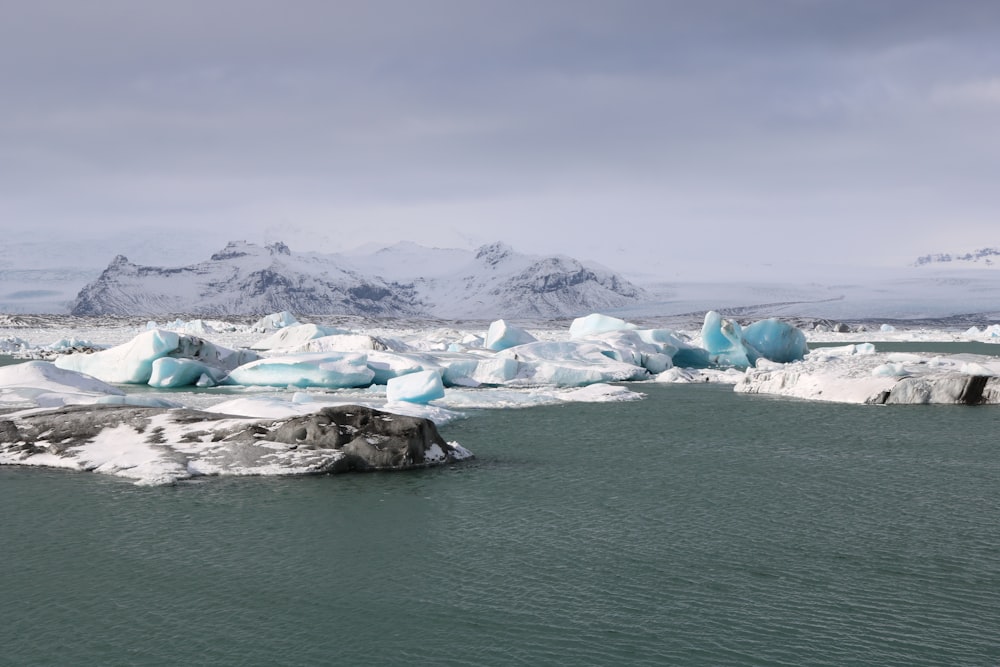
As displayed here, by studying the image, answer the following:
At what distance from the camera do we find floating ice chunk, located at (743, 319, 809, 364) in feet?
118

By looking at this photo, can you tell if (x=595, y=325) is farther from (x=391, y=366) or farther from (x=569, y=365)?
(x=391, y=366)

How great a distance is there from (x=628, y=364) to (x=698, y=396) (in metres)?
5.46

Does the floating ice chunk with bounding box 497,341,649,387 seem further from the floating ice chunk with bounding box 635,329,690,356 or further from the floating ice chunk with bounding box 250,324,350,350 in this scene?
the floating ice chunk with bounding box 250,324,350,350

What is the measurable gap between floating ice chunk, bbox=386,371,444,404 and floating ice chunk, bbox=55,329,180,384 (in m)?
10.3

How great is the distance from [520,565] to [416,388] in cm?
1266

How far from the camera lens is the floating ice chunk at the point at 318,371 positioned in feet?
86.2

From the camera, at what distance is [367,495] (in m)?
11.0

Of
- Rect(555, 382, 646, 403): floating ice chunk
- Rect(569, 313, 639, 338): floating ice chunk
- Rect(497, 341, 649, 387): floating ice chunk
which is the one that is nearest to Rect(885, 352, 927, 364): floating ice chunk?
Rect(497, 341, 649, 387): floating ice chunk

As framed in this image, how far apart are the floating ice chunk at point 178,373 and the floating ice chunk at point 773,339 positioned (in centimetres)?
2009

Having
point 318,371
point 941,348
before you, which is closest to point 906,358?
point 318,371

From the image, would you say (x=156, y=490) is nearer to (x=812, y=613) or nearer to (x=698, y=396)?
(x=812, y=613)

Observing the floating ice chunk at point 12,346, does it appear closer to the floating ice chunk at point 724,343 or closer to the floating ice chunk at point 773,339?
the floating ice chunk at point 724,343

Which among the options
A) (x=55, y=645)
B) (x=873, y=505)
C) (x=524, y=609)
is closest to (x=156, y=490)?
(x=55, y=645)

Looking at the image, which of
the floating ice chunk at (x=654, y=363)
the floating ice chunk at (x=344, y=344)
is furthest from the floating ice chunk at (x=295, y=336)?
the floating ice chunk at (x=654, y=363)
